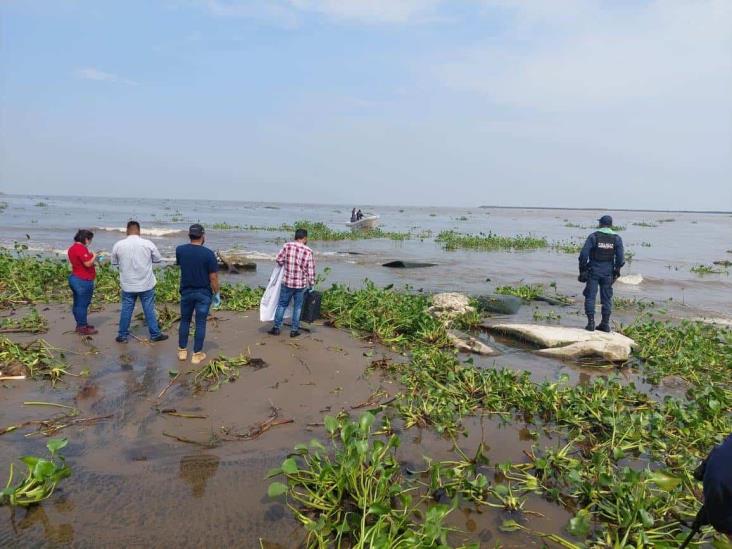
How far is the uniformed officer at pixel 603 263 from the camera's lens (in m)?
8.81

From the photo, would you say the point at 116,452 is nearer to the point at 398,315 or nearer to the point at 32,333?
Result: the point at 32,333

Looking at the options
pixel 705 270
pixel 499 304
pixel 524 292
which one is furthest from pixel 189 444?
pixel 705 270

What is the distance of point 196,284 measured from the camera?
6.23 meters

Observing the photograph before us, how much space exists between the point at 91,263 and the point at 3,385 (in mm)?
2605

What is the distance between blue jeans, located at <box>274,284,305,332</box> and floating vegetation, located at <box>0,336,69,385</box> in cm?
301

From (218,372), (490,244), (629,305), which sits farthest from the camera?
(490,244)

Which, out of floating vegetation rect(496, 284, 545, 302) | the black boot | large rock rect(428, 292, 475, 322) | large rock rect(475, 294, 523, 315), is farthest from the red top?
floating vegetation rect(496, 284, 545, 302)

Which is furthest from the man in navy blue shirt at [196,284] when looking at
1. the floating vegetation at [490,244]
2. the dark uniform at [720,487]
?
the floating vegetation at [490,244]

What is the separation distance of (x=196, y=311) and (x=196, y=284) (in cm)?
37

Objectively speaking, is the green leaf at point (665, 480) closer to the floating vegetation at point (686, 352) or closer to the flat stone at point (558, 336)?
the floating vegetation at point (686, 352)

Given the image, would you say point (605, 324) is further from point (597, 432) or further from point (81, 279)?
point (81, 279)

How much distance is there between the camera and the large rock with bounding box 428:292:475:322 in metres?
9.53

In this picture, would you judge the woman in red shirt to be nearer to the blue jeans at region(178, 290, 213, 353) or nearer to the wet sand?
the wet sand

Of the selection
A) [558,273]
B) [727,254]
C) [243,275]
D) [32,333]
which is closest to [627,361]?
[32,333]
